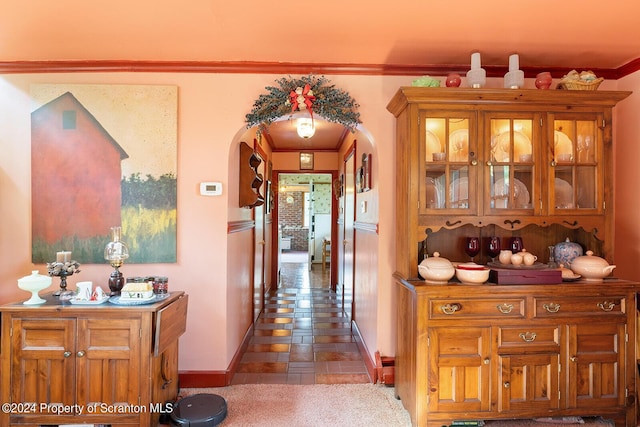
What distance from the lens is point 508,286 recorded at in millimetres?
2096

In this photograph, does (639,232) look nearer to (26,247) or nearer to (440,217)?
(440,217)

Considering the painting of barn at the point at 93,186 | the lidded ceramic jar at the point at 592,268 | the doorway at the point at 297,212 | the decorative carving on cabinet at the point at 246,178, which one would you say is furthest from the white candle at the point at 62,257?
the doorway at the point at 297,212

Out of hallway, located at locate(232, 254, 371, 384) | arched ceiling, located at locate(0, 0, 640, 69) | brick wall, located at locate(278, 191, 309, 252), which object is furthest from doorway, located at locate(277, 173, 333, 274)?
arched ceiling, located at locate(0, 0, 640, 69)

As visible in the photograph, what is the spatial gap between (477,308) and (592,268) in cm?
85

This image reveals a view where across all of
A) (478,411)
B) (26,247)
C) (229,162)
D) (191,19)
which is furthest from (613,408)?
(26,247)

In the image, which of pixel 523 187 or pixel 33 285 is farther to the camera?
pixel 523 187

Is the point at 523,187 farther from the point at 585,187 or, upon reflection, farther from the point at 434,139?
the point at 434,139

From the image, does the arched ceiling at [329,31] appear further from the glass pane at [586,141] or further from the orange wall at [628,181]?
the glass pane at [586,141]

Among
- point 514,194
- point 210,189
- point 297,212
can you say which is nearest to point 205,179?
point 210,189

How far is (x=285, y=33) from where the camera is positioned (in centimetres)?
226

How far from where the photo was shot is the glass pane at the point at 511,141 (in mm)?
2309

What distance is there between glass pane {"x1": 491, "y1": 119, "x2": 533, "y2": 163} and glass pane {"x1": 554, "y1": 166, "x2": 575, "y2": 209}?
249mm

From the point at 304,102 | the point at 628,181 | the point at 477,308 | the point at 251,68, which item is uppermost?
the point at 251,68

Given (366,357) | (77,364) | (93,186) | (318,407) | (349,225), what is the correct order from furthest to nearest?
(349,225), (366,357), (93,186), (318,407), (77,364)
